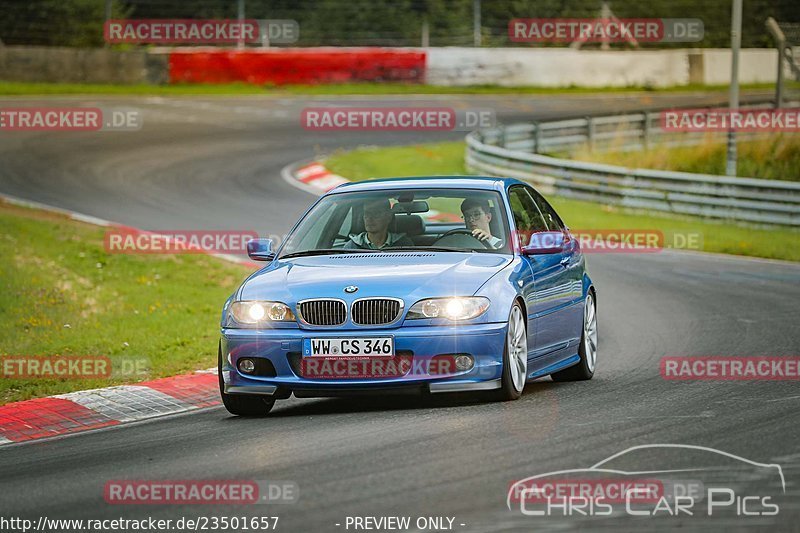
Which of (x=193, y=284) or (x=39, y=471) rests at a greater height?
(x=39, y=471)

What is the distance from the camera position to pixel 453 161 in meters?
31.1

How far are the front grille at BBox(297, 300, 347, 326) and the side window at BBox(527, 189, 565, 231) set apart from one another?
267 cm

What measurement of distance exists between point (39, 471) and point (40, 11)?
4649 cm

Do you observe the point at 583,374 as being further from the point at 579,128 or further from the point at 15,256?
the point at 579,128

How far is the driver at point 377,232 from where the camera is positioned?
970 cm

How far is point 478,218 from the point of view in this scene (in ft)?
32.0

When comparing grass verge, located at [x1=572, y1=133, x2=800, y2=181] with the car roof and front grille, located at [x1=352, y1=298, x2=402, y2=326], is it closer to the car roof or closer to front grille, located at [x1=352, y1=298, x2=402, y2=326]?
the car roof

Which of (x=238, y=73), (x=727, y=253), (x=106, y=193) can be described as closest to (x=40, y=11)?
(x=238, y=73)

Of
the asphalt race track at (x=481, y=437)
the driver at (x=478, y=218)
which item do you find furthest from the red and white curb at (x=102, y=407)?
the driver at (x=478, y=218)

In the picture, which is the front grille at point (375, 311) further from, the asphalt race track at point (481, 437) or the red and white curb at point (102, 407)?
the red and white curb at point (102, 407)

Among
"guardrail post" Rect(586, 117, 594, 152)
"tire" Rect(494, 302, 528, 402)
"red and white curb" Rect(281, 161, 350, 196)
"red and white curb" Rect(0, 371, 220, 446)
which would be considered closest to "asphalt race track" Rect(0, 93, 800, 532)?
"tire" Rect(494, 302, 528, 402)

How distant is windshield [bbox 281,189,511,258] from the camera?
9625mm

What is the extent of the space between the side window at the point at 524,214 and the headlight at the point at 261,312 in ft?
6.28

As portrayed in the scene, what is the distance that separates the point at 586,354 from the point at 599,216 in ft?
46.9
